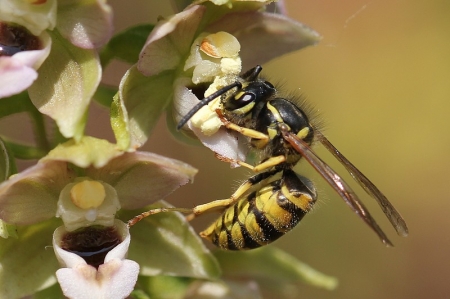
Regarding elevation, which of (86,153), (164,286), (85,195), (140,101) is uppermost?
(86,153)

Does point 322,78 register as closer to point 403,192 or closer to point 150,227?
point 403,192

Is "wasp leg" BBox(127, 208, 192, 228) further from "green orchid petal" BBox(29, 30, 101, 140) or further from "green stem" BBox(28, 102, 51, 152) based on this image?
"green stem" BBox(28, 102, 51, 152)

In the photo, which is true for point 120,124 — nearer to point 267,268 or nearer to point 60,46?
point 60,46

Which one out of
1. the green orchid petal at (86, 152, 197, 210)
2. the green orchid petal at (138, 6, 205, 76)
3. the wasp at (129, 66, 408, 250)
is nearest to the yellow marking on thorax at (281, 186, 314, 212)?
the wasp at (129, 66, 408, 250)

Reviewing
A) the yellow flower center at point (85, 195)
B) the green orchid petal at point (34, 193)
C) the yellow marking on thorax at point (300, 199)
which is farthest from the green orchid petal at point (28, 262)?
the yellow marking on thorax at point (300, 199)

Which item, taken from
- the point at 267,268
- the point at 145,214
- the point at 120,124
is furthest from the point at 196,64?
the point at 267,268

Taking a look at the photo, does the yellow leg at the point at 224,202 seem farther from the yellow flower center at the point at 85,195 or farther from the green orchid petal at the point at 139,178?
the yellow flower center at the point at 85,195
